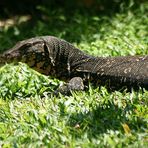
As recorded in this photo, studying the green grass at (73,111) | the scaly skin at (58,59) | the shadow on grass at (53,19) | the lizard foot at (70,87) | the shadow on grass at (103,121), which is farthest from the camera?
the shadow on grass at (53,19)

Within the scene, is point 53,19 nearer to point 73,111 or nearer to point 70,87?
point 70,87

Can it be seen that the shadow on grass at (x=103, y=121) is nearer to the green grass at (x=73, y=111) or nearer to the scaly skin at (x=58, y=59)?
the green grass at (x=73, y=111)

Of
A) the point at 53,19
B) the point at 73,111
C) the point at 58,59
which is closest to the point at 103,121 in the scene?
the point at 73,111

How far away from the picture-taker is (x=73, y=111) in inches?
237

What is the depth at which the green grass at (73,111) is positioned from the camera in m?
5.23

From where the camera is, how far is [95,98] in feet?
21.3

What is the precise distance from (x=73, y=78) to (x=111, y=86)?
1.93 ft

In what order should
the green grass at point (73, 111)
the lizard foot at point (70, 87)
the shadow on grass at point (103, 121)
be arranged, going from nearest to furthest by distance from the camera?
the green grass at point (73, 111) < the shadow on grass at point (103, 121) < the lizard foot at point (70, 87)

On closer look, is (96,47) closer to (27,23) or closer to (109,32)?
(109,32)

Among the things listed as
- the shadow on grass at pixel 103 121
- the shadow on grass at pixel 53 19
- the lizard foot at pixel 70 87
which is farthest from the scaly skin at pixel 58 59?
the shadow on grass at pixel 53 19

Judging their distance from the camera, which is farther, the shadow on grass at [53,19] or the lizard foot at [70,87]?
the shadow on grass at [53,19]

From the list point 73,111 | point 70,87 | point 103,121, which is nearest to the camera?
point 103,121

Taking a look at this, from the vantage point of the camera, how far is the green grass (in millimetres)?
5230

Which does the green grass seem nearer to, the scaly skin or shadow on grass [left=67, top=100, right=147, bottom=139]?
shadow on grass [left=67, top=100, right=147, bottom=139]
